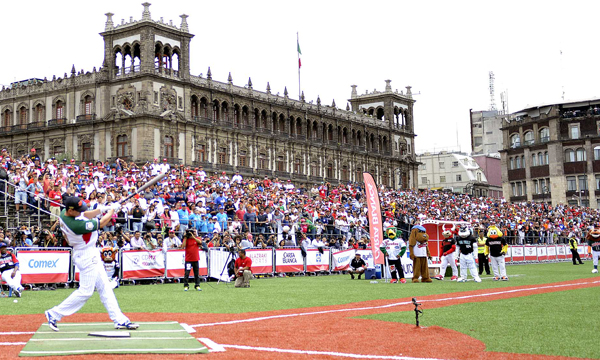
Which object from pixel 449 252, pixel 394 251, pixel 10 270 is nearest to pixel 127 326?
pixel 10 270

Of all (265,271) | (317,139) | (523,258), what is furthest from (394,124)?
(265,271)

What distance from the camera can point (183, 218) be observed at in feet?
87.1

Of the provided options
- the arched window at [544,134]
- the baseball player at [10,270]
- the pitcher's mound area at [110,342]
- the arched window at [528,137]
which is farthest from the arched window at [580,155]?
the pitcher's mound area at [110,342]

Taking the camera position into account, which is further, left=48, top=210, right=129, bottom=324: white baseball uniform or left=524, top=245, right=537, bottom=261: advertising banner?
left=524, top=245, right=537, bottom=261: advertising banner

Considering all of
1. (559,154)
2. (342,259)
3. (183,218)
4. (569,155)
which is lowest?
(342,259)

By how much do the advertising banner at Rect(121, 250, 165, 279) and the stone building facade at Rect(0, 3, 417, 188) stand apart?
118 feet

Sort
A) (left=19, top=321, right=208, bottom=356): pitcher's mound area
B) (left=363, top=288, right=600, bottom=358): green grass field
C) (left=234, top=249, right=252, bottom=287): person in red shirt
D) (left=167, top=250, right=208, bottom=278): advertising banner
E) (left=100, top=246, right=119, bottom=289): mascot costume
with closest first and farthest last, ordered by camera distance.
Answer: (left=19, top=321, right=208, bottom=356): pitcher's mound area, (left=363, top=288, right=600, bottom=358): green grass field, (left=100, top=246, right=119, bottom=289): mascot costume, (left=234, top=249, right=252, bottom=287): person in red shirt, (left=167, top=250, right=208, bottom=278): advertising banner

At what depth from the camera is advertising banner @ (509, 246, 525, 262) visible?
40.2 m

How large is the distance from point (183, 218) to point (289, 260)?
483 cm

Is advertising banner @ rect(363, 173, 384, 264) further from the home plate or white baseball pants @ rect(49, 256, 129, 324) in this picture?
the home plate

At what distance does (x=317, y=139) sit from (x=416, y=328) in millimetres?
66133

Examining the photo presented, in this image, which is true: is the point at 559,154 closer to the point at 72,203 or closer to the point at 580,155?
the point at 580,155

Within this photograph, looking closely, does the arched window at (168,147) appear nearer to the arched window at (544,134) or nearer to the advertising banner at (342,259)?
the advertising banner at (342,259)

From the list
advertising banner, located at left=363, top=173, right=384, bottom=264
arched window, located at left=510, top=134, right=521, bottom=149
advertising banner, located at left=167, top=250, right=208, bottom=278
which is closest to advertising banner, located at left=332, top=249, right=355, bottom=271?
advertising banner, located at left=167, top=250, right=208, bottom=278
